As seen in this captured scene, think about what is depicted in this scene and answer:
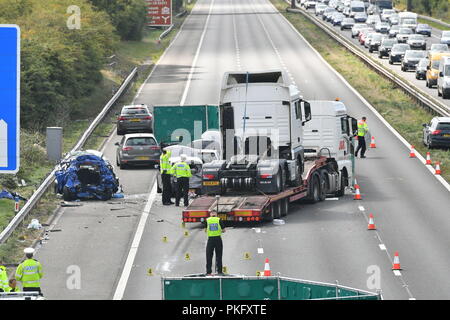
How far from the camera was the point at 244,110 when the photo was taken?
33.8 m

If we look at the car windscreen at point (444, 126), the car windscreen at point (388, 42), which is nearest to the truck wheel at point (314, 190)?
the car windscreen at point (444, 126)

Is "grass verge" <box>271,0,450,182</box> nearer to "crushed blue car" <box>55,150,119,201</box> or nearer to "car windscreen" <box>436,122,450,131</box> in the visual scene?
"car windscreen" <box>436,122,450,131</box>

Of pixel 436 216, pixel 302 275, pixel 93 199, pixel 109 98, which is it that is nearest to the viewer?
pixel 302 275

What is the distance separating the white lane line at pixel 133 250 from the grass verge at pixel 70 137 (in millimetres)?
2548

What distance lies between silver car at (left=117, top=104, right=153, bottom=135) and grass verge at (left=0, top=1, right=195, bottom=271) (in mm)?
921

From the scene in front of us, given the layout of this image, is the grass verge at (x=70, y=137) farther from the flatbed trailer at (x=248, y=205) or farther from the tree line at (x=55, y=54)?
the flatbed trailer at (x=248, y=205)

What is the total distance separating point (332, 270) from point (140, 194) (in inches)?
500

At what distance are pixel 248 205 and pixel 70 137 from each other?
21.0 metres

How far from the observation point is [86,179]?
35.3 m

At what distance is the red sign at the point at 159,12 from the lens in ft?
295

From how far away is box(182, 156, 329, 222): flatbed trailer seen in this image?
99.2 ft

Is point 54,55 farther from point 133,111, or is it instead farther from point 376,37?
point 376,37

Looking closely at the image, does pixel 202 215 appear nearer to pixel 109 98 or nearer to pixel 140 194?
pixel 140 194
